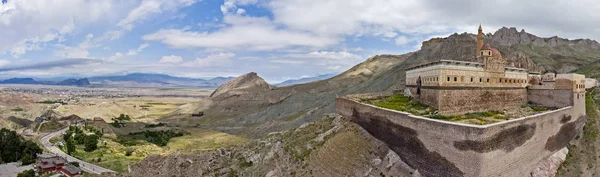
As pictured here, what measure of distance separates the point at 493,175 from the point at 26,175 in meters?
52.8

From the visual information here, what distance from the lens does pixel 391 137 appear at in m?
26.8

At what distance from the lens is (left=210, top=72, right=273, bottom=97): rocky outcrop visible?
121 meters

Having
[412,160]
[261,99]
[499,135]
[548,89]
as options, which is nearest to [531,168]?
[499,135]

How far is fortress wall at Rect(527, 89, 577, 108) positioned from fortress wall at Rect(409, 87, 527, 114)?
173 cm

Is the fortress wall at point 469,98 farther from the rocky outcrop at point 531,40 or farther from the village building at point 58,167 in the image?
the rocky outcrop at point 531,40

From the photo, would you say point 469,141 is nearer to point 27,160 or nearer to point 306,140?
point 306,140

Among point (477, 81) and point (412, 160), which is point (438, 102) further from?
point (412, 160)

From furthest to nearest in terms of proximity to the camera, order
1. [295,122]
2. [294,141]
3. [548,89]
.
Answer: [295,122] → [548,89] → [294,141]

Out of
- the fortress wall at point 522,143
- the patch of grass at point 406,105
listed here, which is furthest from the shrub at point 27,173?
the fortress wall at point 522,143

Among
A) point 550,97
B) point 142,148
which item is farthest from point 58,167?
point 550,97

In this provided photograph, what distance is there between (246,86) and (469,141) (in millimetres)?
110418

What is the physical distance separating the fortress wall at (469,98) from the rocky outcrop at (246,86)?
89.7 meters

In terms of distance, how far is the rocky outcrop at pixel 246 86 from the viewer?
12131cm

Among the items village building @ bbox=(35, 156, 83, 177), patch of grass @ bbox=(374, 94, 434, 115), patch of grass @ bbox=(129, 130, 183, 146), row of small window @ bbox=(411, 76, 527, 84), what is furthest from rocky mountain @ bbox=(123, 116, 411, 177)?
patch of grass @ bbox=(129, 130, 183, 146)
